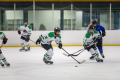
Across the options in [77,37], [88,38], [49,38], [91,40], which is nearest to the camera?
[49,38]

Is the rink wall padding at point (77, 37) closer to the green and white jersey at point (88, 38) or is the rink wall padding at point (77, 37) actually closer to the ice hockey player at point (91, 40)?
A: the ice hockey player at point (91, 40)

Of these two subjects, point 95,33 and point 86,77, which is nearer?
point 86,77

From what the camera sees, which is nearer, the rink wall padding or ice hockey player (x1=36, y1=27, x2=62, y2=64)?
ice hockey player (x1=36, y1=27, x2=62, y2=64)

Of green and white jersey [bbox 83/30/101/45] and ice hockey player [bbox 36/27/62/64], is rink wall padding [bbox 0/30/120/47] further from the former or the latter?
ice hockey player [bbox 36/27/62/64]

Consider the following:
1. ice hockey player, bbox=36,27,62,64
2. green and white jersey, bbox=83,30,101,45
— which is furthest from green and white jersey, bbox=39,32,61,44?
green and white jersey, bbox=83,30,101,45

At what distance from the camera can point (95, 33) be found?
552 cm

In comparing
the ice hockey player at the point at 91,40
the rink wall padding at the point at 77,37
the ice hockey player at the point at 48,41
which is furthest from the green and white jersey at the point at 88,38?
the rink wall padding at the point at 77,37

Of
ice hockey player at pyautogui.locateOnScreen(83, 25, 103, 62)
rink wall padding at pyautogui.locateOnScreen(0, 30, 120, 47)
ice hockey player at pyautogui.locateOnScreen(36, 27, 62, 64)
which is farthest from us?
rink wall padding at pyautogui.locateOnScreen(0, 30, 120, 47)

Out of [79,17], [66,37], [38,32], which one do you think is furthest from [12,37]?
[79,17]

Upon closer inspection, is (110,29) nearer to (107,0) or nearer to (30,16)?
(107,0)

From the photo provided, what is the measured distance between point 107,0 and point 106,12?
1562mm

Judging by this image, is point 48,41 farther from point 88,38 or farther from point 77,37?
point 77,37

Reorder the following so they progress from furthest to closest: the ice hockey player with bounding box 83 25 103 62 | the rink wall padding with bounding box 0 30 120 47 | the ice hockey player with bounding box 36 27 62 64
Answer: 1. the rink wall padding with bounding box 0 30 120 47
2. the ice hockey player with bounding box 83 25 103 62
3. the ice hockey player with bounding box 36 27 62 64

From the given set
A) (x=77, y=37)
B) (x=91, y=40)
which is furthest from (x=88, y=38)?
(x=77, y=37)
